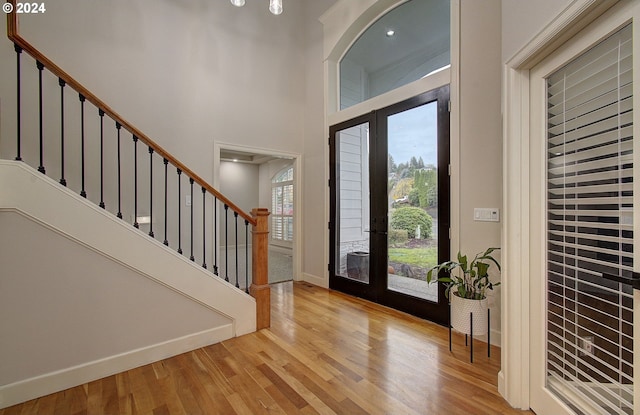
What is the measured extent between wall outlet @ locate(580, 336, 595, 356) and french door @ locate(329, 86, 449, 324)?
55.7 inches

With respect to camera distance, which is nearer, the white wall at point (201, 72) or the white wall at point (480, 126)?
the white wall at point (480, 126)

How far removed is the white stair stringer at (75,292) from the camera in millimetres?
1722

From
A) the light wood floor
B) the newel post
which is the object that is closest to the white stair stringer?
the light wood floor

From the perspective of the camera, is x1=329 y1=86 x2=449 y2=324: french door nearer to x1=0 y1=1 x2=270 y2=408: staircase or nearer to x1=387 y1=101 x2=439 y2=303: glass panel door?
x1=387 y1=101 x2=439 y2=303: glass panel door

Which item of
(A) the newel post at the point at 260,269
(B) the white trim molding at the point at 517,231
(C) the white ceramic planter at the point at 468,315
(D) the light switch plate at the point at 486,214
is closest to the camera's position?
(B) the white trim molding at the point at 517,231

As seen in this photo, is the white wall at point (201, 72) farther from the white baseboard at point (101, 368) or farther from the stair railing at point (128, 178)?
the white baseboard at point (101, 368)

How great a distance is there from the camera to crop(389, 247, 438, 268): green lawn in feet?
9.82

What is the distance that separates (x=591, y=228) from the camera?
137 centimetres

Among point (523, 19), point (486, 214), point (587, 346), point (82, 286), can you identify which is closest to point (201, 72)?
point (82, 286)

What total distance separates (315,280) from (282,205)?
11.7 feet

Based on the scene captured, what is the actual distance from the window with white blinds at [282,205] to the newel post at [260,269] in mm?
4556

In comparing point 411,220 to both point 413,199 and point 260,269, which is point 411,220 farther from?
point 260,269

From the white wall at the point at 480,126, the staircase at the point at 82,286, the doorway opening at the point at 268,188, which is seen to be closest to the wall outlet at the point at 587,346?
the white wall at the point at 480,126

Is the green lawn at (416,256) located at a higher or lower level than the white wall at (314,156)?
lower
